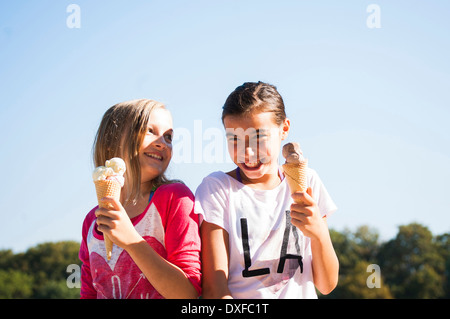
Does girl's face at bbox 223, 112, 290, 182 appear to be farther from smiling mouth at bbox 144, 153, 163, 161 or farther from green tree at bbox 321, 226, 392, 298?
green tree at bbox 321, 226, 392, 298

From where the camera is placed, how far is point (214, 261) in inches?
167

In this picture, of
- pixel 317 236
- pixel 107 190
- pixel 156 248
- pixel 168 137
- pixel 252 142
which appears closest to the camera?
pixel 317 236

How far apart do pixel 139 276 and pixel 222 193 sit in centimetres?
108

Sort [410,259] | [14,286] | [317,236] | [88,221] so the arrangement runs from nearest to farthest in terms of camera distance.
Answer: [317,236] → [88,221] → [410,259] → [14,286]

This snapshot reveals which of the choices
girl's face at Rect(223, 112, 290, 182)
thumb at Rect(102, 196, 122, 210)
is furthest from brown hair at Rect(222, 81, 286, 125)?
thumb at Rect(102, 196, 122, 210)

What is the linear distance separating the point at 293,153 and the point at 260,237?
0.85 metres

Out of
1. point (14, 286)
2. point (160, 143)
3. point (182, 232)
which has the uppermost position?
point (160, 143)

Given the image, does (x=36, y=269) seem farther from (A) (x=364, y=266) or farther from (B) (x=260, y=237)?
(B) (x=260, y=237)

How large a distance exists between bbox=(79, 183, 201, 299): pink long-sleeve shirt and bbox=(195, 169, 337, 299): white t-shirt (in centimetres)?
17

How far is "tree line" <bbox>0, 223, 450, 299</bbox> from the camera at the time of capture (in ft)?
259

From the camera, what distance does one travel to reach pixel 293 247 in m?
4.52

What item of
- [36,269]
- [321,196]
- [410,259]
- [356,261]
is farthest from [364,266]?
[321,196]
